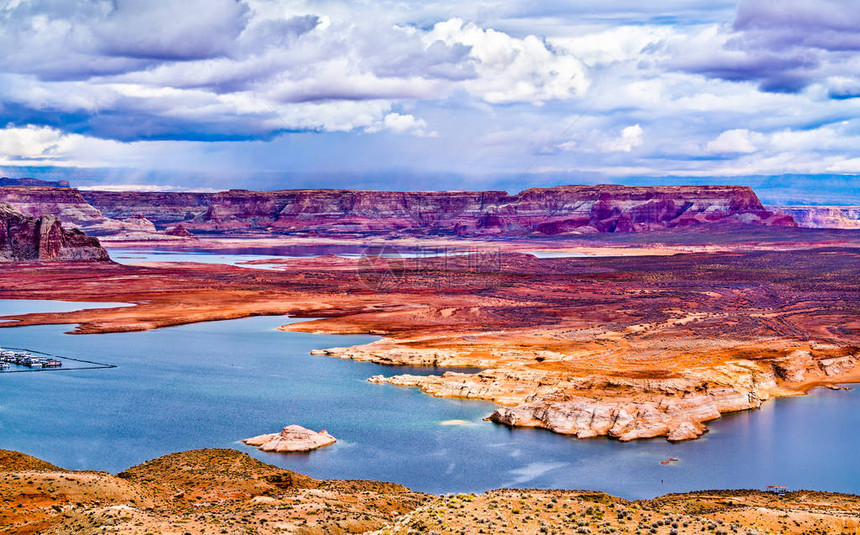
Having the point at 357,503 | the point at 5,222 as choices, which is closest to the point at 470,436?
the point at 357,503

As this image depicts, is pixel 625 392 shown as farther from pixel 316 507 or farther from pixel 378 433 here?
pixel 316 507

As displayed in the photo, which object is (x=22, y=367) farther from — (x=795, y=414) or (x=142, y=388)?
(x=795, y=414)

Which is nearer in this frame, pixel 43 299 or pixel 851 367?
pixel 851 367

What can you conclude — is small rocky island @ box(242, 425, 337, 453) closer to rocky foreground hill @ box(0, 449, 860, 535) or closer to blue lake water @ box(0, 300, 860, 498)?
blue lake water @ box(0, 300, 860, 498)

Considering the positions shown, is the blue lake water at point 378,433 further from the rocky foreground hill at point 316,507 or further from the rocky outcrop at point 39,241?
the rocky outcrop at point 39,241

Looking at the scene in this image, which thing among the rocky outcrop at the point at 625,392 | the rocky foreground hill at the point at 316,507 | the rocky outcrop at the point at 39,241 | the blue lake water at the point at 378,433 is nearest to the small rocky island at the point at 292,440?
the blue lake water at the point at 378,433

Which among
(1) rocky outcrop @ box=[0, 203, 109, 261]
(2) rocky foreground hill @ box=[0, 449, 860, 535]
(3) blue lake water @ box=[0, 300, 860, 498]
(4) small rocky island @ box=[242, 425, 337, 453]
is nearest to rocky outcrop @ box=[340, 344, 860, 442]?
(3) blue lake water @ box=[0, 300, 860, 498]

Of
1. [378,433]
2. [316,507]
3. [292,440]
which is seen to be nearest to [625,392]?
[378,433]
